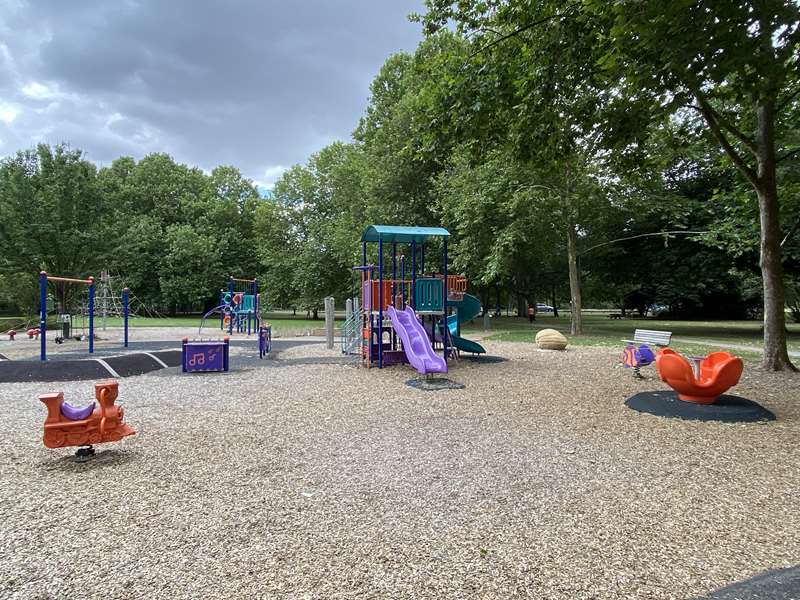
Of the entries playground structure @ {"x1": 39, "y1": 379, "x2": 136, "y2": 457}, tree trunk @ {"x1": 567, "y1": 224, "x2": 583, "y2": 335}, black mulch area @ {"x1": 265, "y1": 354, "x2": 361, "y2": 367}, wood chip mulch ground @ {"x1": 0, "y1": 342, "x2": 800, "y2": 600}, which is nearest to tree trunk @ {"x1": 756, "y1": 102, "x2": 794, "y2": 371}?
wood chip mulch ground @ {"x1": 0, "y1": 342, "x2": 800, "y2": 600}

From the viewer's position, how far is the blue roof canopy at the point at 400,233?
11.7m

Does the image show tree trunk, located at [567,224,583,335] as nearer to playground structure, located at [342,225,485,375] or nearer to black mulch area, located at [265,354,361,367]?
playground structure, located at [342,225,485,375]

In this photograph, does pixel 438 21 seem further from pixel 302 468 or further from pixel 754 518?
pixel 754 518

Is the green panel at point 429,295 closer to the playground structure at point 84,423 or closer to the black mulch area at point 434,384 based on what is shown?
the black mulch area at point 434,384

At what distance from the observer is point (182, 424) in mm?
6176

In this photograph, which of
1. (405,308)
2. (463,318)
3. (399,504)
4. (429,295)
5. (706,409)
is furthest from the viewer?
(463,318)

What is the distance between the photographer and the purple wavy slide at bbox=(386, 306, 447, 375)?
9.29 m

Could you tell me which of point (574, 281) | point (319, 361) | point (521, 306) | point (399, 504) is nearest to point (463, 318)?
point (319, 361)

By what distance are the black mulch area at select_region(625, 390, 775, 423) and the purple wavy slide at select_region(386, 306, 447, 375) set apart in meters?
3.48

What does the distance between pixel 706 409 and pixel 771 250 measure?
20.4 feet

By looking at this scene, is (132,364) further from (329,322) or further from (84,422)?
(84,422)

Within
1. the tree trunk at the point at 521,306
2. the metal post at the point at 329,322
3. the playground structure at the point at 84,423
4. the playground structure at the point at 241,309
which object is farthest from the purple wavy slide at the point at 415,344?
the tree trunk at the point at 521,306

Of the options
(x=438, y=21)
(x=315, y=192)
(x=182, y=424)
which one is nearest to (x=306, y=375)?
(x=182, y=424)

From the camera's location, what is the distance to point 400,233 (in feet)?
38.5
